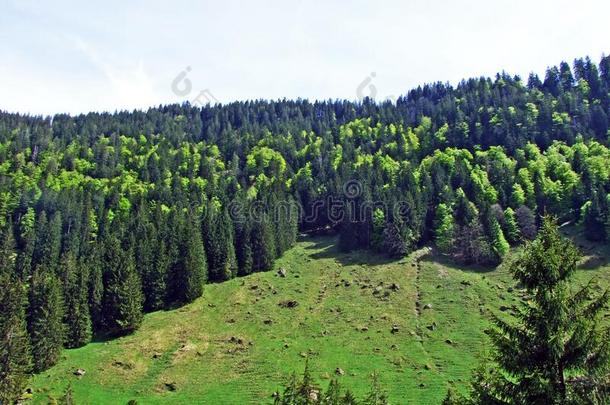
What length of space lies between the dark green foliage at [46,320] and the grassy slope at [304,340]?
2.55m

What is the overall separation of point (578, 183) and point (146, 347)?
397 ft

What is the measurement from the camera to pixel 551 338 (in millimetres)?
18984

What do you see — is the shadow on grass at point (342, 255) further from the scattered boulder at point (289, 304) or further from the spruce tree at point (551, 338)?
the spruce tree at point (551, 338)

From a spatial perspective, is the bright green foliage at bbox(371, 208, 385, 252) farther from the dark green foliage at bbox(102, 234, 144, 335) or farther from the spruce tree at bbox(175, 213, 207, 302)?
the dark green foliage at bbox(102, 234, 144, 335)

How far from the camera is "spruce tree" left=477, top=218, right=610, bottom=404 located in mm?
18953

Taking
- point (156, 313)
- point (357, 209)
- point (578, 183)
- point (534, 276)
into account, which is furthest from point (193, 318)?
point (578, 183)

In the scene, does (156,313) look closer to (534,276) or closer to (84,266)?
(84,266)

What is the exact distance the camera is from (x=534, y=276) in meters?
20.3

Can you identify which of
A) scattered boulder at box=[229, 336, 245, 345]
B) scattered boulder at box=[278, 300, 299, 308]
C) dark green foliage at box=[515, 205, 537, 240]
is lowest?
scattered boulder at box=[229, 336, 245, 345]

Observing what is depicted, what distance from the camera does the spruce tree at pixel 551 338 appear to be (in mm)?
18953

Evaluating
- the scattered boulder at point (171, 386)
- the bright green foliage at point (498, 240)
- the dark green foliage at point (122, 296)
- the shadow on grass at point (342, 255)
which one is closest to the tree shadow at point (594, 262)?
the bright green foliage at point (498, 240)

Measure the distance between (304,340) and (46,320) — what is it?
44.0m

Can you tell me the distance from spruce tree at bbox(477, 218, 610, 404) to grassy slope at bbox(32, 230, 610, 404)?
54.1 metres

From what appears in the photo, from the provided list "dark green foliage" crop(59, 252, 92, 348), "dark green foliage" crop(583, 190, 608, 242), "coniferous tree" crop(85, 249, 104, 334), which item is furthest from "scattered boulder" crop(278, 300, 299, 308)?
"dark green foliage" crop(583, 190, 608, 242)
